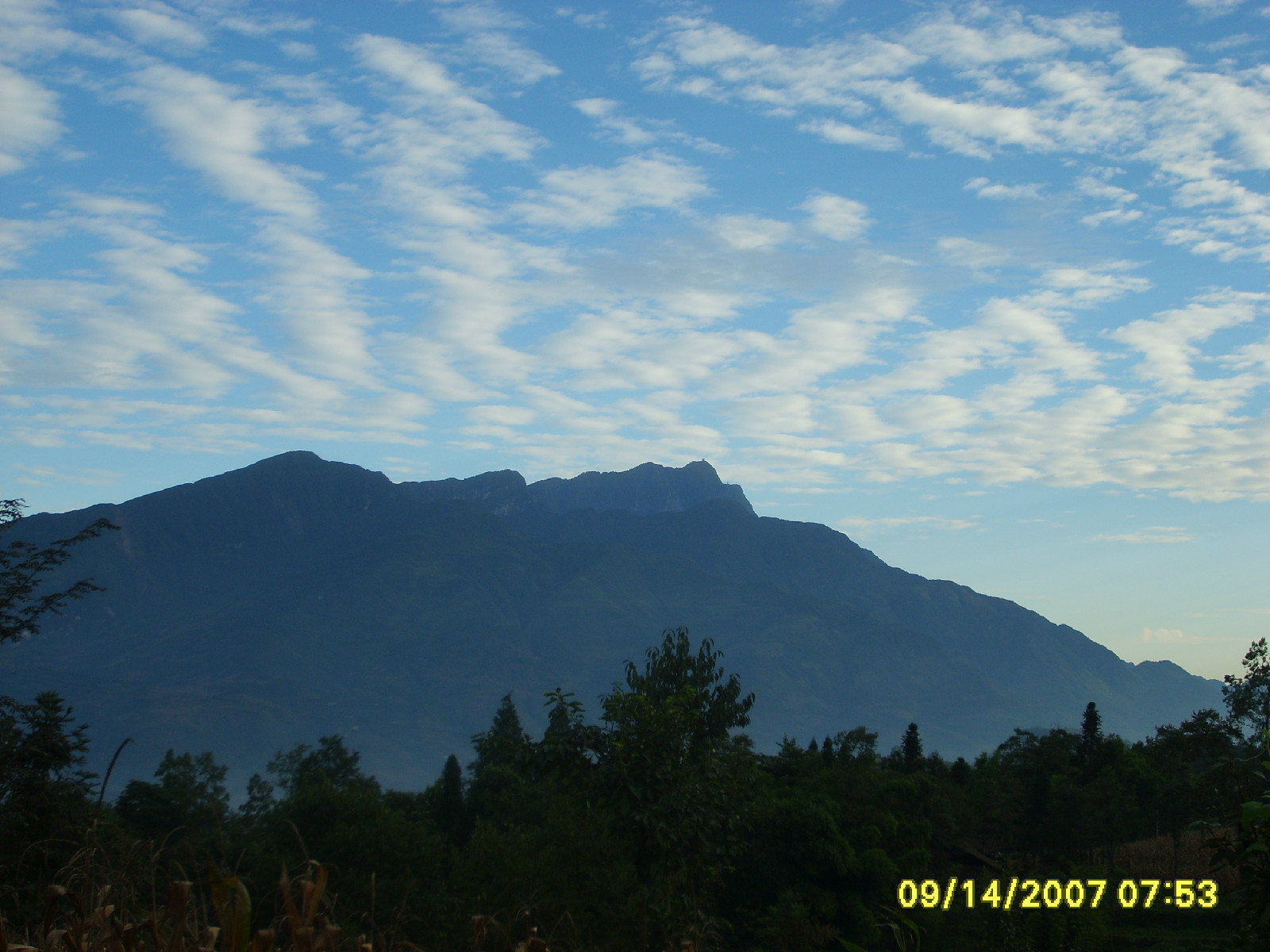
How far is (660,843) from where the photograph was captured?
15031 millimetres

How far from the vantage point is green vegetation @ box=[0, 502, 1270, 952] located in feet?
10.5

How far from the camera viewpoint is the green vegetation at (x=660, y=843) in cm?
321

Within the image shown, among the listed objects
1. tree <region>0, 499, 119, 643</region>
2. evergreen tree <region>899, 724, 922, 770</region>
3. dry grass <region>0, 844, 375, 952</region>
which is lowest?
evergreen tree <region>899, 724, 922, 770</region>

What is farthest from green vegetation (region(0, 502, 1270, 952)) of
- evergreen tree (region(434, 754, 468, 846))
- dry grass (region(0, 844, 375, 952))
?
evergreen tree (region(434, 754, 468, 846))

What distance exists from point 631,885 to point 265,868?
66.5 feet

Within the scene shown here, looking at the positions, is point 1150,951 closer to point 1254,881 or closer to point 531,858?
point 531,858

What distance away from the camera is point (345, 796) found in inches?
1634

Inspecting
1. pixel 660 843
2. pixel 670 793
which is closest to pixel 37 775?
pixel 670 793

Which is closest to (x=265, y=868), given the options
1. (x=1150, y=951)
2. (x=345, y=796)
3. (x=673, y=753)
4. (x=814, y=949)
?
(x=345, y=796)

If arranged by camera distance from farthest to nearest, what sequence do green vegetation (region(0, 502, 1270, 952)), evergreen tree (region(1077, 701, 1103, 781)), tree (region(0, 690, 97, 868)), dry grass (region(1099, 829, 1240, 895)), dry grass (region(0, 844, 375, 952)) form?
evergreen tree (region(1077, 701, 1103, 781)) → dry grass (region(1099, 829, 1240, 895)) → tree (region(0, 690, 97, 868)) → green vegetation (region(0, 502, 1270, 952)) → dry grass (region(0, 844, 375, 952))

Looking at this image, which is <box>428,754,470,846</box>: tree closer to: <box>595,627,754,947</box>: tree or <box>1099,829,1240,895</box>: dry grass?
<box>1099,829,1240,895</box>: dry grass

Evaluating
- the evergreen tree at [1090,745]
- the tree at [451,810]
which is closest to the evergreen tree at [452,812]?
the tree at [451,810]

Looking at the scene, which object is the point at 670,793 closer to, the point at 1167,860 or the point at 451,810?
the point at 1167,860

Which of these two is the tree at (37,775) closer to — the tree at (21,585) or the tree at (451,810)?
the tree at (21,585)
